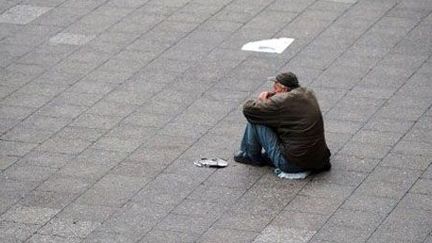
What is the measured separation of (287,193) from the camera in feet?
40.4

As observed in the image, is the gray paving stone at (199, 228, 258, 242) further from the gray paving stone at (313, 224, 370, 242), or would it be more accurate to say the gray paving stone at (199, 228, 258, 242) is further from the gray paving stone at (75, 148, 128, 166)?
the gray paving stone at (75, 148, 128, 166)

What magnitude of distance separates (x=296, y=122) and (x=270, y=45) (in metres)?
3.91

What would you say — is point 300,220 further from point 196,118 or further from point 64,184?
point 196,118

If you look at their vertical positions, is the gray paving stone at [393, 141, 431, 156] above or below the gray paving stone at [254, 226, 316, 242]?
below

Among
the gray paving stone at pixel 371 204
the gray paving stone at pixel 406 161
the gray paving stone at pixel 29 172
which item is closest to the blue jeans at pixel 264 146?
the gray paving stone at pixel 371 204

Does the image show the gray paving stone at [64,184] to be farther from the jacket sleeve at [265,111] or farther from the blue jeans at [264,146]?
the jacket sleeve at [265,111]

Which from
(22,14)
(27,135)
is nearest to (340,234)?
(27,135)

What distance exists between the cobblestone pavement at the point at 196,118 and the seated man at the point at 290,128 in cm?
20

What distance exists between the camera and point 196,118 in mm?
14102

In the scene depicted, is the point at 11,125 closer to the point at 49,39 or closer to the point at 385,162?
the point at 49,39

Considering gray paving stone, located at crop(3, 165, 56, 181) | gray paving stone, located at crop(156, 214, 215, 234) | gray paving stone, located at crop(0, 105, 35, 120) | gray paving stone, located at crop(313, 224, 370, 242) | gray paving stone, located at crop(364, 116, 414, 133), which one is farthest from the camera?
gray paving stone, located at crop(0, 105, 35, 120)

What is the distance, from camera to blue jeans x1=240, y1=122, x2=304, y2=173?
1259cm

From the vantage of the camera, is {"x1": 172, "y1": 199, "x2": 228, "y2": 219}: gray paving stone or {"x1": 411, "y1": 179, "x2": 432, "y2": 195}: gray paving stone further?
{"x1": 411, "y1": 179, "x2": 432, "y2": 195}: gray paving stone

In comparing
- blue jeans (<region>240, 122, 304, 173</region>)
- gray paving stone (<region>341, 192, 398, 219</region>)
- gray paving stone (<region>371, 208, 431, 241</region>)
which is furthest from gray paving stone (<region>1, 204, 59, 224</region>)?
gray paving stone (<region>371, 208, 431, 241</region>)
